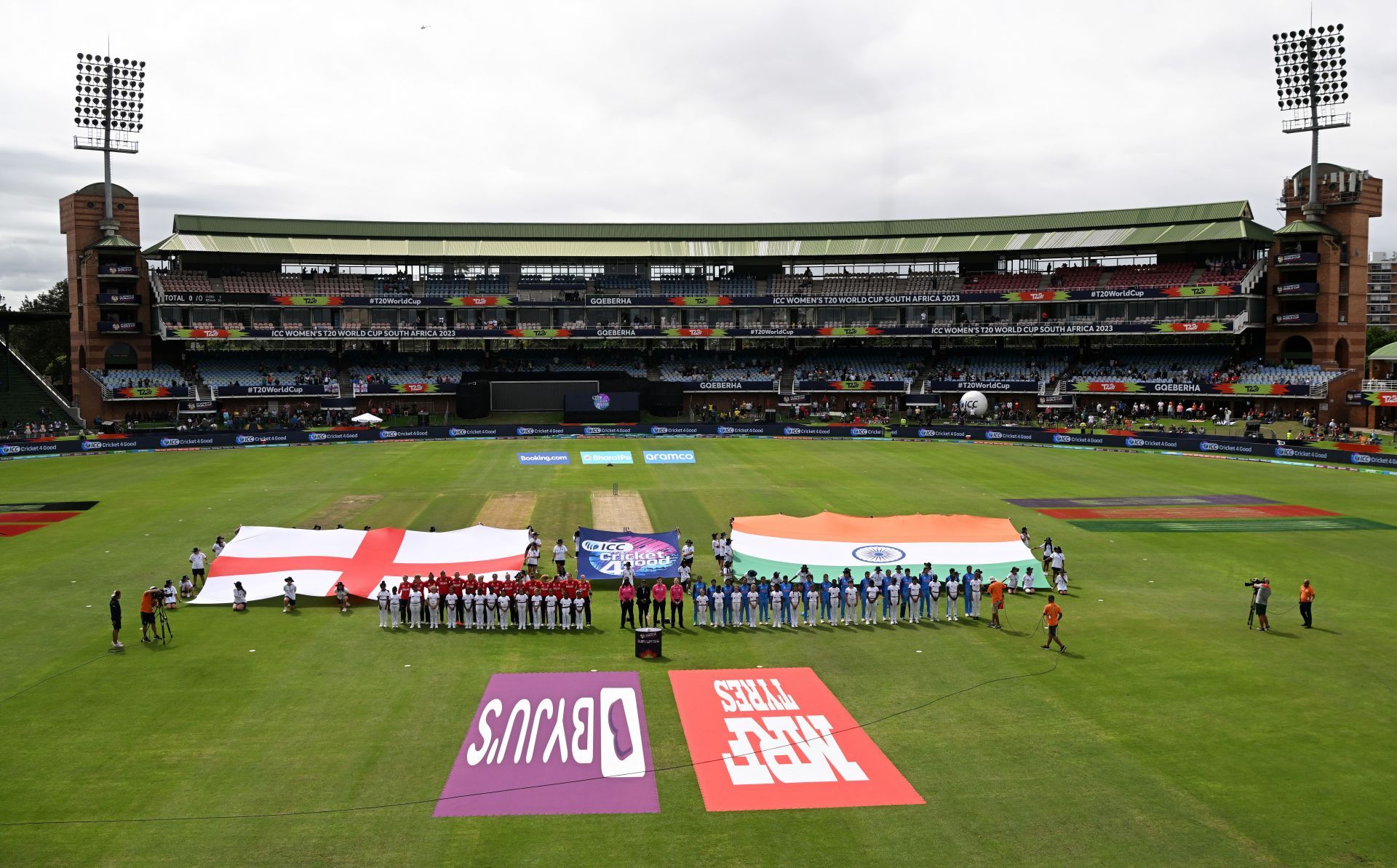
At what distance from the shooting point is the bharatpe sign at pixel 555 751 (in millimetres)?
14625

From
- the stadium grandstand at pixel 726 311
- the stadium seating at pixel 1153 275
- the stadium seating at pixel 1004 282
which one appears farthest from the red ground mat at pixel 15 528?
the stadium seating at pixel 1153 275

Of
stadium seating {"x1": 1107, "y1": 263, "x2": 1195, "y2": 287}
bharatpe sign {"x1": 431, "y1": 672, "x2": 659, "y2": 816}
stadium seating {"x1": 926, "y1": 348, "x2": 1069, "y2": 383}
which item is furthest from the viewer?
stadium seating {"x1": 926, "y1": 348, "x2": 1069, "y2": 383}

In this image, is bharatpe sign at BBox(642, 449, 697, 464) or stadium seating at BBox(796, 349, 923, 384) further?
stadium seating at BBox(796, 349, 923, 384)

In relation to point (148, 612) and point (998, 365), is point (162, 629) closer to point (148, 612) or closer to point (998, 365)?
point (148, 612)

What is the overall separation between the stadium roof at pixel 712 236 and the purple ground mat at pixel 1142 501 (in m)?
44.2

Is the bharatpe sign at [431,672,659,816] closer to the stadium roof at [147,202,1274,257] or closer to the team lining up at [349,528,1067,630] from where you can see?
the team lining up at [349,528,1067,630]

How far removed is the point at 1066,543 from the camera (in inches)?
1341

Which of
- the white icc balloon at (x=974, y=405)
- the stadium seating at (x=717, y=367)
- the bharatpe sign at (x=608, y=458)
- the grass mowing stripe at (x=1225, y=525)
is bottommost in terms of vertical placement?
the grass mowing stripe at (x=1225, y=525)

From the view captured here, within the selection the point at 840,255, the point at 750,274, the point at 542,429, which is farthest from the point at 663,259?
the point at 542,429

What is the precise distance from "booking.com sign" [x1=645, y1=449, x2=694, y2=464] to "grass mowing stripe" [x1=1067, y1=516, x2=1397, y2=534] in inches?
1029

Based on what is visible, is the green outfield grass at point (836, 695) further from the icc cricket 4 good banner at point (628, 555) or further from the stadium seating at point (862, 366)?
the stadium seating at point (862, 366)

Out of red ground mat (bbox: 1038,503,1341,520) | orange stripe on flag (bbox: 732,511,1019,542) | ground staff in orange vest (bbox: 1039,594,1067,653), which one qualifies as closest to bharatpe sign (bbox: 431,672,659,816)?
ground staff in orange vest (bbox: 1039,594,1067,653)

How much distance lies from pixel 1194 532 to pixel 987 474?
1668 centimetres

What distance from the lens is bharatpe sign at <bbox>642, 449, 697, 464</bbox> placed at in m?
58.6
